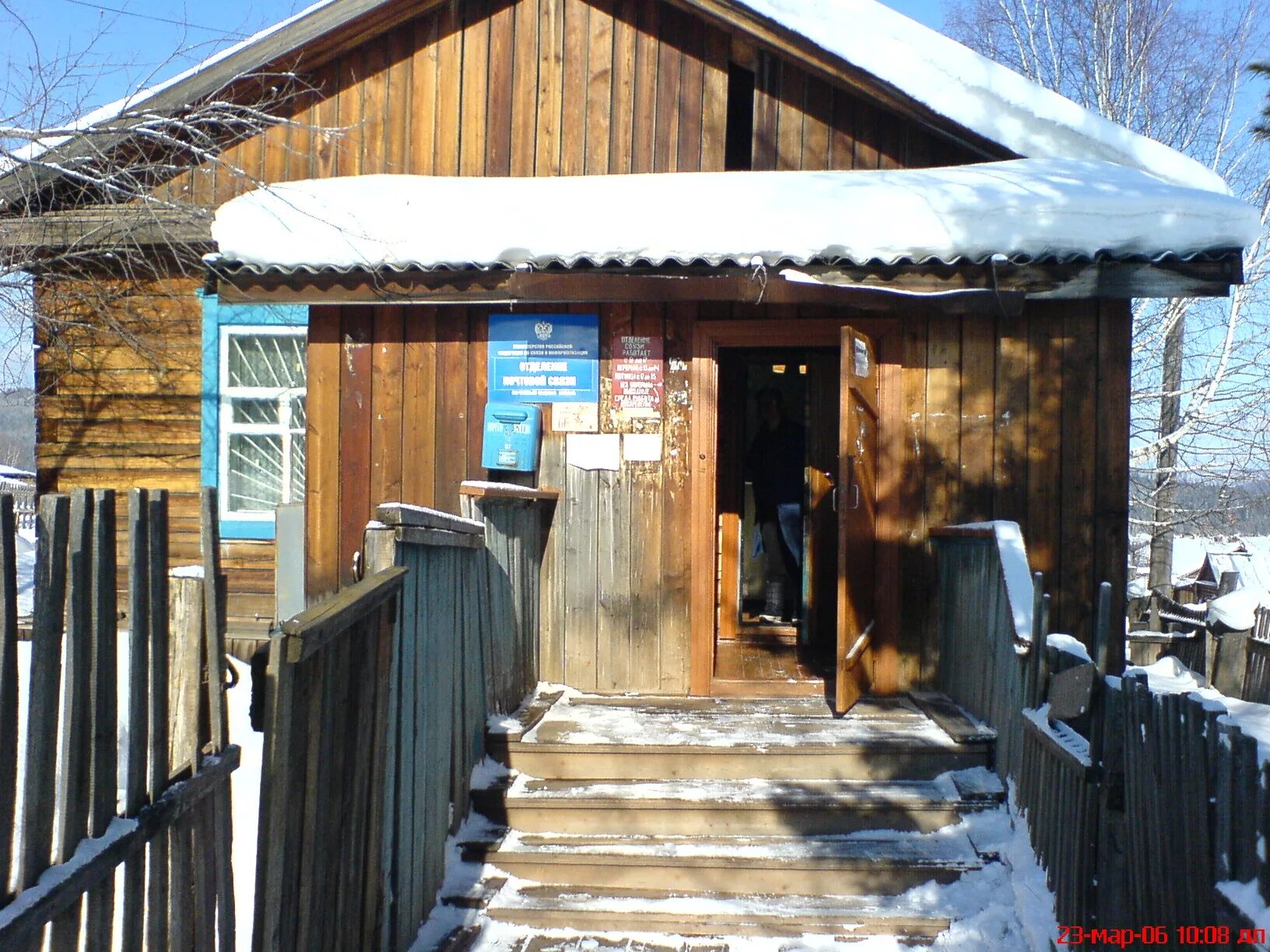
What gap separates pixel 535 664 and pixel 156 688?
419 centimetres

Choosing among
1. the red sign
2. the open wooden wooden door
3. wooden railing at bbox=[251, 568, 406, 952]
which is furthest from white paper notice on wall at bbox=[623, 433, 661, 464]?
wooden railing at bbox=[251, 568, 406, 952]

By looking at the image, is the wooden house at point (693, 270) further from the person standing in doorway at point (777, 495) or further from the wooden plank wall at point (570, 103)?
the person standing in doorway at point (777, 495)

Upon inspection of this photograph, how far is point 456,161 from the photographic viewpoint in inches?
307

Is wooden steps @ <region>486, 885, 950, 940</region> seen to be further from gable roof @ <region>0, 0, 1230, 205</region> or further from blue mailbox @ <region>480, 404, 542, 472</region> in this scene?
gable roof @ <region>0, 0, 1230, 205</region>

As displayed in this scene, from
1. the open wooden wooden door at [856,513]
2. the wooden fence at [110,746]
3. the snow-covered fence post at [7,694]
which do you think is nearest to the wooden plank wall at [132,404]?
the open wooden wooden door at [856,513]

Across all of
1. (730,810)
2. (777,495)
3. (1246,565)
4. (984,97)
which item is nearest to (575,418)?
(730,810)

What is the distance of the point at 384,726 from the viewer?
3717 mm

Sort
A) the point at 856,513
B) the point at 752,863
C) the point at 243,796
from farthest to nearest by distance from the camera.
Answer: the point at 856,513 < the point at 243,796 < the point at 752,863

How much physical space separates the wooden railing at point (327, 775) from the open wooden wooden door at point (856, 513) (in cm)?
295

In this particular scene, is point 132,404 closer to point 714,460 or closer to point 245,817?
point 245,817

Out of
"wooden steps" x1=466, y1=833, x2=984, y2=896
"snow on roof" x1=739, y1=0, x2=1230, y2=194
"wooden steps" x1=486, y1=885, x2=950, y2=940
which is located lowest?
"wooden steps" x1=486, y1=885, x2=950, y2=940

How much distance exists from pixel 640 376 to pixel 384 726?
3.57 m

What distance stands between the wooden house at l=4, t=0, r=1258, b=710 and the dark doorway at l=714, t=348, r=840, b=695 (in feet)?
0.47

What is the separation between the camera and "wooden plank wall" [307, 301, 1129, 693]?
21.4 ft
